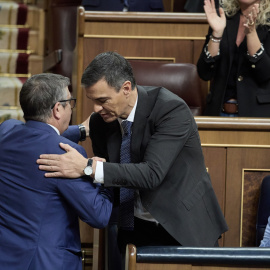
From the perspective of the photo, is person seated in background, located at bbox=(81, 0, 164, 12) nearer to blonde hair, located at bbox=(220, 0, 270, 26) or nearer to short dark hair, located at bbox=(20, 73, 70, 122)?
blonde hair, located at bbox=(220, 0, 270, 26)

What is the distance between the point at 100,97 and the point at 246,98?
759mm

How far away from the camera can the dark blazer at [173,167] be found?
3.94 feet

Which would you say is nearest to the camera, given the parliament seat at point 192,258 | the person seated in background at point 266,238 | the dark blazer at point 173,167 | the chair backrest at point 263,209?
the parliament seat at point 192,258

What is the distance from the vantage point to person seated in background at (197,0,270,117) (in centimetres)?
186

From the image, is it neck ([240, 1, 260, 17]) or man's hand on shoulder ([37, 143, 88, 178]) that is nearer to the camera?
man's hand on shoulder ([37, 143, 88, 178])

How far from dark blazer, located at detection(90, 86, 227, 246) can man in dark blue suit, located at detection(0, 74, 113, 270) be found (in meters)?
0.09

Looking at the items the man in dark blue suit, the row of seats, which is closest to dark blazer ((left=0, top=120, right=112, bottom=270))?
the man in dark blue suit

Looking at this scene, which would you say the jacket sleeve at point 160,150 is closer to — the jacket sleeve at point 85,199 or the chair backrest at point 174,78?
the jacket sleeve at point 85,199

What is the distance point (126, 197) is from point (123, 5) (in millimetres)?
1115

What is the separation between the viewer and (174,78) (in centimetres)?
191

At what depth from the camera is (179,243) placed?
125 centimetres

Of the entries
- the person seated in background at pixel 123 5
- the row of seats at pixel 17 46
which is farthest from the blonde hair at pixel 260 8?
the row of seats at pixel 17 46

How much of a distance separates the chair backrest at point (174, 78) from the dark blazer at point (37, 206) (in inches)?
29.5

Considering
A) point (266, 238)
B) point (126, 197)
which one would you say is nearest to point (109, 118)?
point (126, 197)
